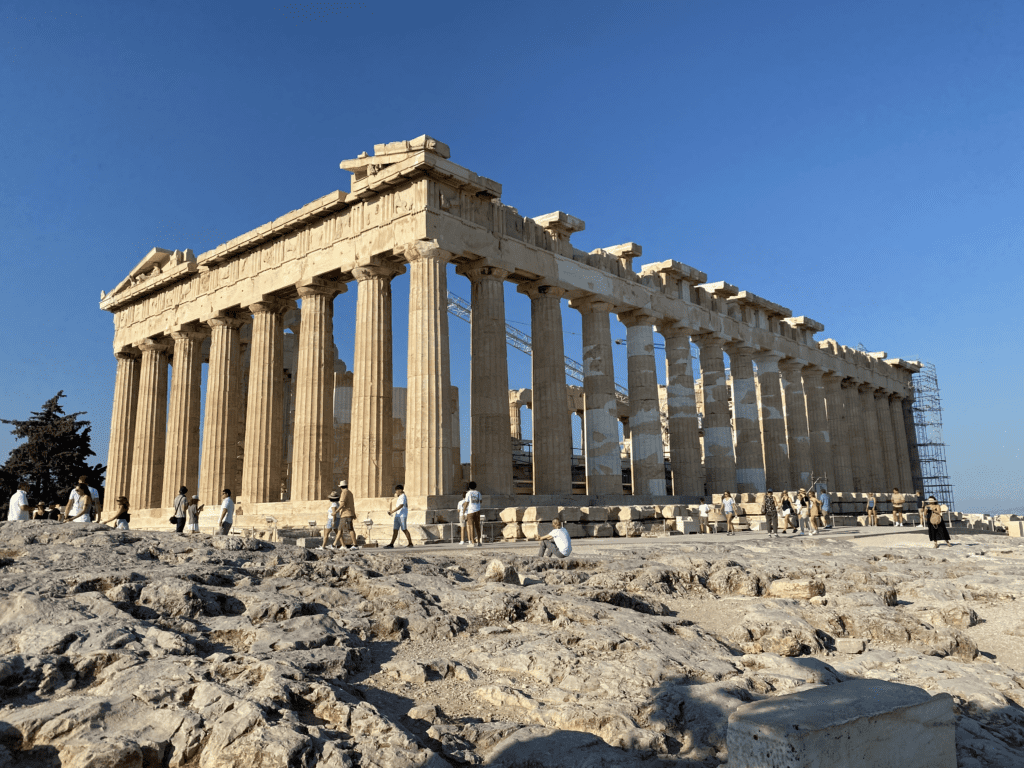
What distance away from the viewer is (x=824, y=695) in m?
5.14

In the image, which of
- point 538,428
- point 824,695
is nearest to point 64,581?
point 824,695

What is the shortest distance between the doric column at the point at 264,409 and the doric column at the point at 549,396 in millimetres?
9222

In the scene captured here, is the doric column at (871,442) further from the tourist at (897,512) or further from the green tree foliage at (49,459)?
the green tree foliage at (49,459)

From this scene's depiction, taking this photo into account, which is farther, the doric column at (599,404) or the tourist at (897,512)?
the tourist at (897,512)

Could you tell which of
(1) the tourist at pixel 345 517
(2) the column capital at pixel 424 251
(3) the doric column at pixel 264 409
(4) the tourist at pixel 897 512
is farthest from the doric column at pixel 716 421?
(1) the tourist at pixel 345 517

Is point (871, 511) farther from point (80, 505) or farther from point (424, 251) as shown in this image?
point (80, 505)

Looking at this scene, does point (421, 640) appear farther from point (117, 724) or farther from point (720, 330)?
point (720, 330)

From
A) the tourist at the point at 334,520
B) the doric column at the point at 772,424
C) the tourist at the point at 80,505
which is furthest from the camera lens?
the doric column at the point at 772,424

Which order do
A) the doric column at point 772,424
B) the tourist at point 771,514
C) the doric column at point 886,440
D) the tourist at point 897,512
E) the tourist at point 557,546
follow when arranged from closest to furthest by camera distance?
the tourist at point 557,546, the tourist at point 771,514, the tourist at point 897,512, the doric column at point 772,424, the doric column at point 886,440

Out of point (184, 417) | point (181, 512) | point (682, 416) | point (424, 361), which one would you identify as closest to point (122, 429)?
point (184, 417)

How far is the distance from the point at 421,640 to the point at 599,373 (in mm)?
22121

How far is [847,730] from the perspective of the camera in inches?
180

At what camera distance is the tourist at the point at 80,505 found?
15.2 meters

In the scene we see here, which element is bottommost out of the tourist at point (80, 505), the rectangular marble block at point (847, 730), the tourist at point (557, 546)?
the rectangular marble block at point (847, 730)
